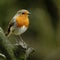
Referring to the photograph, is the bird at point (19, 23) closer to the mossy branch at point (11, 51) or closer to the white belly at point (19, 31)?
the white belly at point (19, 31)

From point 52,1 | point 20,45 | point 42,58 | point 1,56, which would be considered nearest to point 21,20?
point 20,45

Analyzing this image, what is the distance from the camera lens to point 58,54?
14.5 meters

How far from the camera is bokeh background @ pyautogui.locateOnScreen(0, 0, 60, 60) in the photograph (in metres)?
13.8

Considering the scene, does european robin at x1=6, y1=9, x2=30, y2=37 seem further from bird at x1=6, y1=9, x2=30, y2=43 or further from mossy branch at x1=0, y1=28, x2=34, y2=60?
mossy branch at x1=0, y1=28, x2=34, y2=60

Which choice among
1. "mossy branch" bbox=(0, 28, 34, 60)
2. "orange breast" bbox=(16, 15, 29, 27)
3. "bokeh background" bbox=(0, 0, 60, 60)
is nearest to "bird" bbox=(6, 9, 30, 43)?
"orange breast" bbox=(16, 15, 29, 27)

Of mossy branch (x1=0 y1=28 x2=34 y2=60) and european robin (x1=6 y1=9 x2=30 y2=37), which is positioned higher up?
european robin (x1=6 y1=9 x2=30 y2=37)

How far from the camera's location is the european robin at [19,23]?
7.36m

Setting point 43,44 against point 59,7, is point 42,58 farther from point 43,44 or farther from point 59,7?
point 59,7

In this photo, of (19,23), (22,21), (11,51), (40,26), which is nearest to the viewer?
(11,51)

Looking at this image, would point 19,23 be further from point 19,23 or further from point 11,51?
point 11,51

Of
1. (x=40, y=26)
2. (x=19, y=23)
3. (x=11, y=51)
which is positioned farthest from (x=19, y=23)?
(x=40, y=26)

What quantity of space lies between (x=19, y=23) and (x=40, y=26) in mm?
6447

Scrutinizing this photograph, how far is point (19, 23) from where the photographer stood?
24.6ft

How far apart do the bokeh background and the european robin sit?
5.86 m
